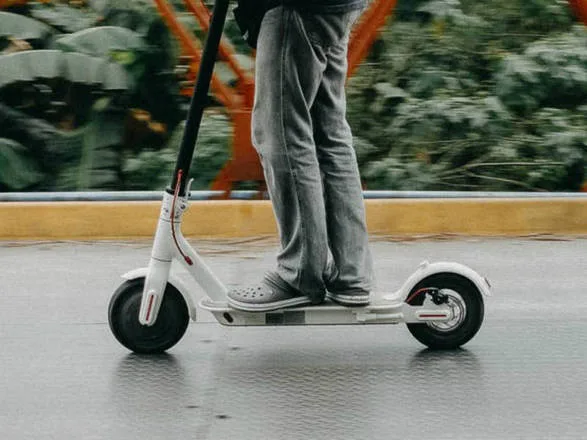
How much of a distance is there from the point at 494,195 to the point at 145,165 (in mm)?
1970

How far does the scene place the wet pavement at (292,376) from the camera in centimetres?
407

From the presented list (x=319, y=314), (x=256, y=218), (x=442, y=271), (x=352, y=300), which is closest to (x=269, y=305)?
(x=319, y=314)

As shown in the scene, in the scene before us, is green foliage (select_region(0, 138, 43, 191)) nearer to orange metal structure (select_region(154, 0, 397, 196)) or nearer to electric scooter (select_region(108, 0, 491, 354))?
orange metal structure (select_region(154, 0, 397, 196))

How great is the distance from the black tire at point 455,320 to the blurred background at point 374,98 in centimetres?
308

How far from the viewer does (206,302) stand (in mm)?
4770

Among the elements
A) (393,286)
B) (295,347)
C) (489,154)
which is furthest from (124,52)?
(295,347)

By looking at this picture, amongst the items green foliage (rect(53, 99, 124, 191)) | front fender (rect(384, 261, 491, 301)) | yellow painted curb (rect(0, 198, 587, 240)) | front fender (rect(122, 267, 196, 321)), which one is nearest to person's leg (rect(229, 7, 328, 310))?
front fender (rect(122, 267, 196, 321))

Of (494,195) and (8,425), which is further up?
(8,425)

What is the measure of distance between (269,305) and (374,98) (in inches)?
151

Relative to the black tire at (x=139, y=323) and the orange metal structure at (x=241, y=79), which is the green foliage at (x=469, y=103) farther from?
the black tire at (x=139, y=323)

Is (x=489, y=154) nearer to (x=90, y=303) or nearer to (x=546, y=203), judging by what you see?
(x=546, y=203)

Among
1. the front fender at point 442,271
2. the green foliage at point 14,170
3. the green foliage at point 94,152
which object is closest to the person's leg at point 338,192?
the front fender at point 442,271

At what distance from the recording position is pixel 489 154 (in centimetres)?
819

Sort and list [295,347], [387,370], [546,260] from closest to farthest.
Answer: [387,370], [295,347], [546,260]
